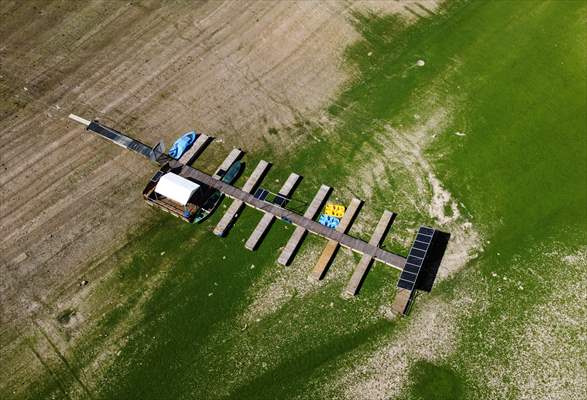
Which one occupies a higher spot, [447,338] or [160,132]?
[160,132]

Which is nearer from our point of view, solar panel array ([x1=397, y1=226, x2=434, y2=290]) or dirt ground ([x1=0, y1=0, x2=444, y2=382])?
solar panel array ([x1=397, y1=226, x2=434, y2=290])

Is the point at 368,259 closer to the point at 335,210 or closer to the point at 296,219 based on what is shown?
the point at 335,210

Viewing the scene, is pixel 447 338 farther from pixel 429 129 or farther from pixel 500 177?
pixel 429 129

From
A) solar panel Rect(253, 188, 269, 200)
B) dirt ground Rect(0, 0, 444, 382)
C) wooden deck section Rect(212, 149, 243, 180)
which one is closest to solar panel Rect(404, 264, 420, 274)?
solar panel Rect(253, 188, 269, 200)

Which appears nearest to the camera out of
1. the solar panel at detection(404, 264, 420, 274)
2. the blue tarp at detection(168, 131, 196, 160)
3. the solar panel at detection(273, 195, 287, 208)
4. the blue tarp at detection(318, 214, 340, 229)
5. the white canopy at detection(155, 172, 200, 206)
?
the solar panel at detection(404, 264, 420, 274)

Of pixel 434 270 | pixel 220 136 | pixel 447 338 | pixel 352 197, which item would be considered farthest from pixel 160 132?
pixel 447 338

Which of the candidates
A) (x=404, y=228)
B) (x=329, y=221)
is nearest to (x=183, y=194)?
(x=329, y=221)

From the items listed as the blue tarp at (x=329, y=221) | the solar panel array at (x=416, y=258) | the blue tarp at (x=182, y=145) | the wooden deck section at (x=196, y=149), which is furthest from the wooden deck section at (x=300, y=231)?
the blue tarp at (x=182, y=145)

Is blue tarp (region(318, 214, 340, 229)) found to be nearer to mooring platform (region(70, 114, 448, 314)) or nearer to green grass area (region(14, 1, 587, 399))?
mooring platform (region(70, 114, 448, 314))
